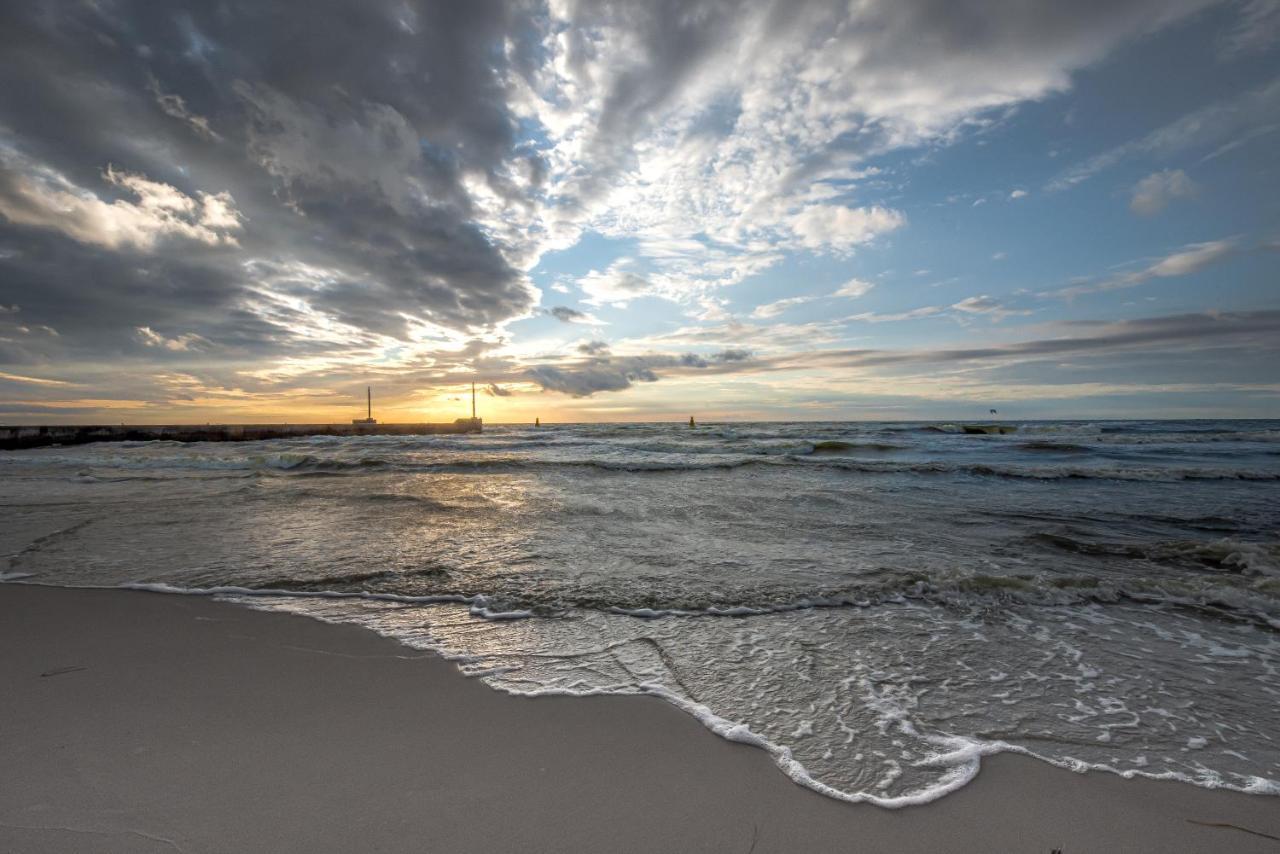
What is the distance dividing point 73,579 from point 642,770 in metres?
5.66

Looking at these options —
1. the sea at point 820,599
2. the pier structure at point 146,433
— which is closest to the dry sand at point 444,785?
the sea at point 820,599

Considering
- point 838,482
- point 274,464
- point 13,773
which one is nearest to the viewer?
point 13,773

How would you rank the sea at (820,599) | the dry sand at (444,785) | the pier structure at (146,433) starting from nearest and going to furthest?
1. the dry sand at (444,785)
2. the sea at (820,599)
3. the pier structure at (146,433)

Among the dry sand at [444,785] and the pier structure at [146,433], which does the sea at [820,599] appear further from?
the pier structure at [146,433]

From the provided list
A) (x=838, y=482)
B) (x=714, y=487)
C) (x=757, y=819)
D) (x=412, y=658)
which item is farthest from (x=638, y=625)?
(x=838, y=482)

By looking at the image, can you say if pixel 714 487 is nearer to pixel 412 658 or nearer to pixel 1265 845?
pixel 412 658

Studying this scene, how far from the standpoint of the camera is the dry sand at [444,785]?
1803mm

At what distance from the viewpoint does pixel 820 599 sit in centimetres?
439

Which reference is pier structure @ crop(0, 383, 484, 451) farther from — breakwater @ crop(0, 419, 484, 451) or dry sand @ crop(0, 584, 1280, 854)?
dry sand @ crop(0, 584, 1280, 854)

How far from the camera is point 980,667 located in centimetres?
323

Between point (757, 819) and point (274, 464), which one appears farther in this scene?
point (274, 464)

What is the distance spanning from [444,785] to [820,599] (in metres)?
3.20

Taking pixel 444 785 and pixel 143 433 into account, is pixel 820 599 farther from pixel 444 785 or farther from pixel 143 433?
pixel 143 433

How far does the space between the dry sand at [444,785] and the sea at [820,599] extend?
0.17 m
